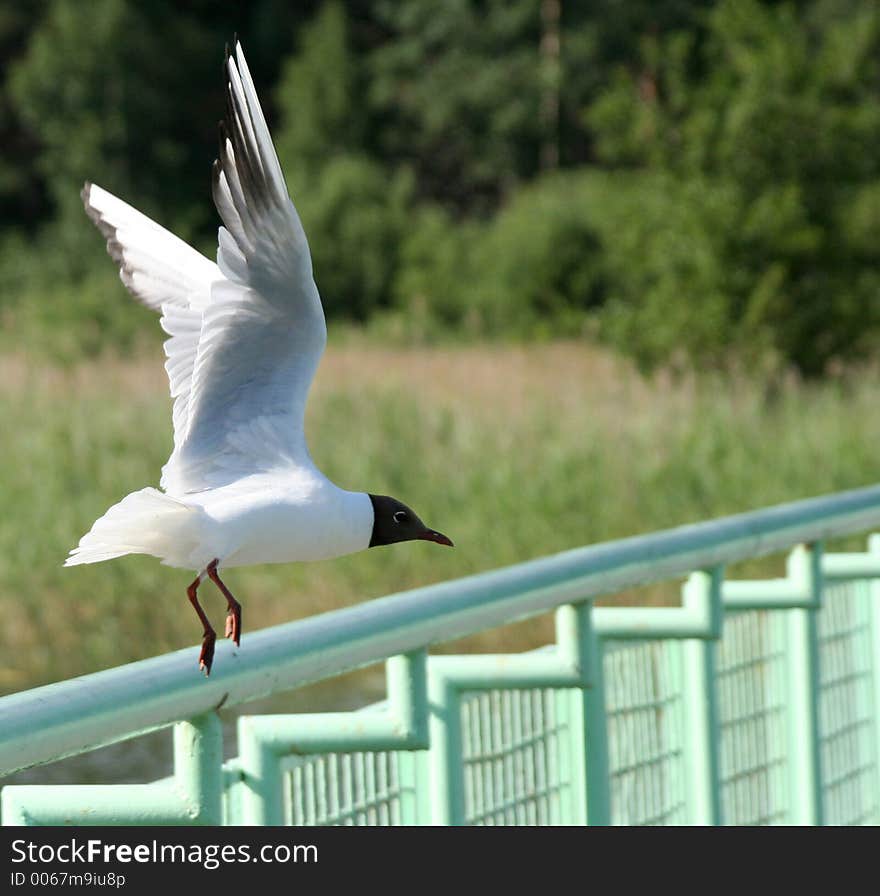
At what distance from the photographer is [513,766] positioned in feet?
→ 6.57

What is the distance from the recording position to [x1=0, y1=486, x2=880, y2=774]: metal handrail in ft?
4.17

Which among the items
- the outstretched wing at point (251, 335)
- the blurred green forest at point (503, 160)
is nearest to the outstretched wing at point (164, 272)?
the outstretched wing at point (251, 335)

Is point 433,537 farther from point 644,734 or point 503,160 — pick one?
point 503,160

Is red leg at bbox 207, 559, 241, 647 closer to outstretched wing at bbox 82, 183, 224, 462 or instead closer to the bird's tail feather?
the bird's tail feather

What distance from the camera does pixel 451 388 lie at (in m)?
11.3

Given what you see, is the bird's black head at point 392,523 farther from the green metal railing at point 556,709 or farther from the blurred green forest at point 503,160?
the blurred green forest at point 503,160

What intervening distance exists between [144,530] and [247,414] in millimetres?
310

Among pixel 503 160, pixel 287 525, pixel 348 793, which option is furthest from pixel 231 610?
pixel 503 160

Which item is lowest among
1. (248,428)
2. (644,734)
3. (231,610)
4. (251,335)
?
(644,734)

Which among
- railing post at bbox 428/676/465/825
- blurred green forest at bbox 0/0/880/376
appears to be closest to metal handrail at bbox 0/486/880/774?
railing post at bbox 428/676/465/825

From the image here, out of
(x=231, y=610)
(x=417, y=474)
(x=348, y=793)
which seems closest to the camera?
(x=348, y=793)
